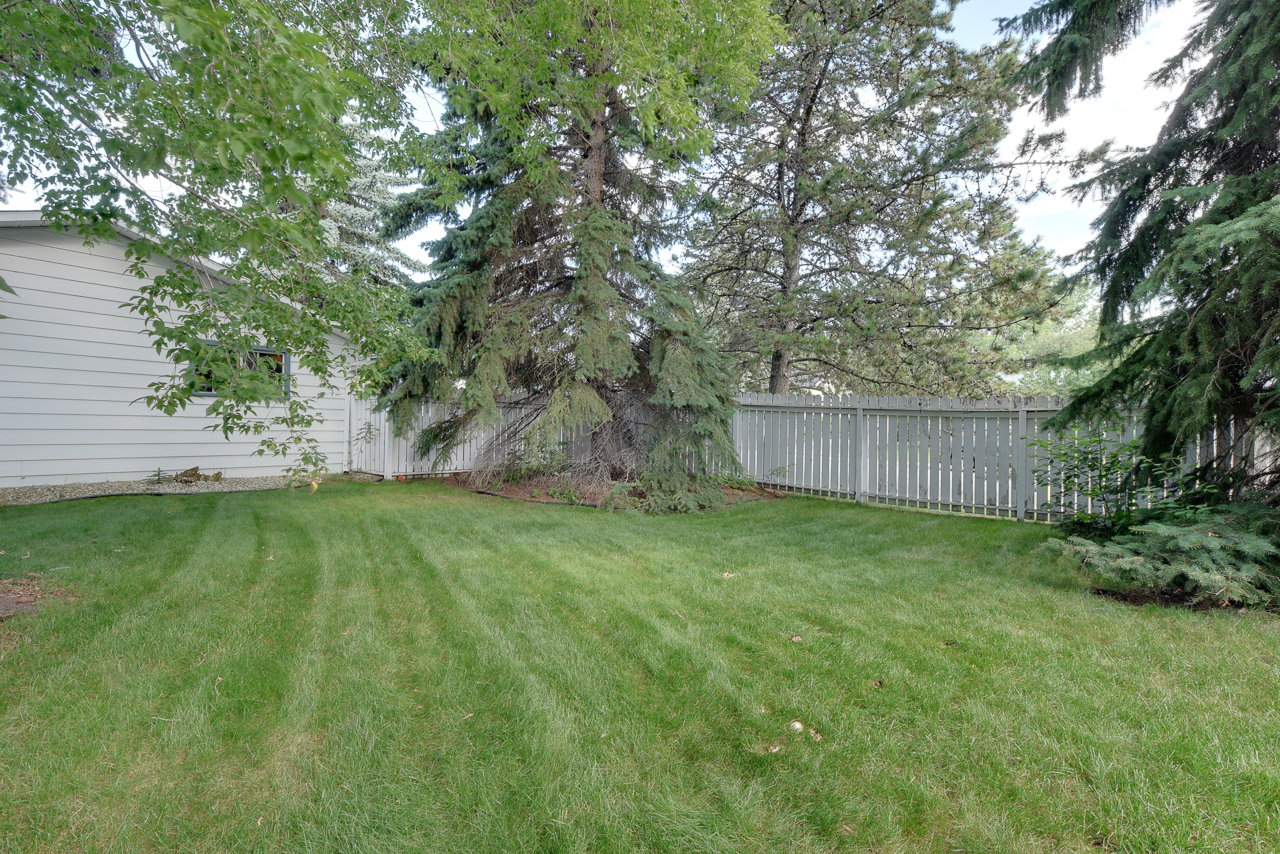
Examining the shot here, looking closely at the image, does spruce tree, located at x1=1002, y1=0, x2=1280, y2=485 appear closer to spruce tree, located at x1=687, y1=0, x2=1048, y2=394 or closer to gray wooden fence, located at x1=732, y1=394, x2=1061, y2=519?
gray wooden fence, located at x1=732, y1=394, x2=1061, y2=519

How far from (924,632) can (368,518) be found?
5722mm

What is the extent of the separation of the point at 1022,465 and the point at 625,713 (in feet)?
20.1

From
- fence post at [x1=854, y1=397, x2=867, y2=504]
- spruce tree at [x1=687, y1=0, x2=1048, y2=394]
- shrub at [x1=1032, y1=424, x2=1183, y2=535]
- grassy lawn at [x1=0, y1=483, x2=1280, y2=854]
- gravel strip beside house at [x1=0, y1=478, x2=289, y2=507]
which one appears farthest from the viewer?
spruce tree at [x1=687, y1=0, x2=1048, y2=394]

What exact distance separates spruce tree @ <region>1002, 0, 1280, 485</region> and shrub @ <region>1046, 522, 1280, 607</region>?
78cm

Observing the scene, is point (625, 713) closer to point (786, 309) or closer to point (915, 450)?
point (915, 450)

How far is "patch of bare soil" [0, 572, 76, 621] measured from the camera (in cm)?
316

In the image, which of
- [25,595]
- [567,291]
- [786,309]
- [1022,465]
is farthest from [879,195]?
[25,595]

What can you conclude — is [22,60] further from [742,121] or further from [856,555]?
[742,121]

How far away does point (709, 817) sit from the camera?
1628mm

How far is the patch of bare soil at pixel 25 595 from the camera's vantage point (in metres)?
3.16

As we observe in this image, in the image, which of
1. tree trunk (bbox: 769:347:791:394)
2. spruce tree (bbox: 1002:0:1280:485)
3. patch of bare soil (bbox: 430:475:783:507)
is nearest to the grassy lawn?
spruce tree (bbox: 1002:0:1280:485)

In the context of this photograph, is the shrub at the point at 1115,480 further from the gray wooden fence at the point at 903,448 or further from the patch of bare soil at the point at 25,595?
the patch of bare soil at the point at 25,595

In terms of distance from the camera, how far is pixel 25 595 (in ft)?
11.2

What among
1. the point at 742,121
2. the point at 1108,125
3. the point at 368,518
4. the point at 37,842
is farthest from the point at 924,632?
the point at 742,121
